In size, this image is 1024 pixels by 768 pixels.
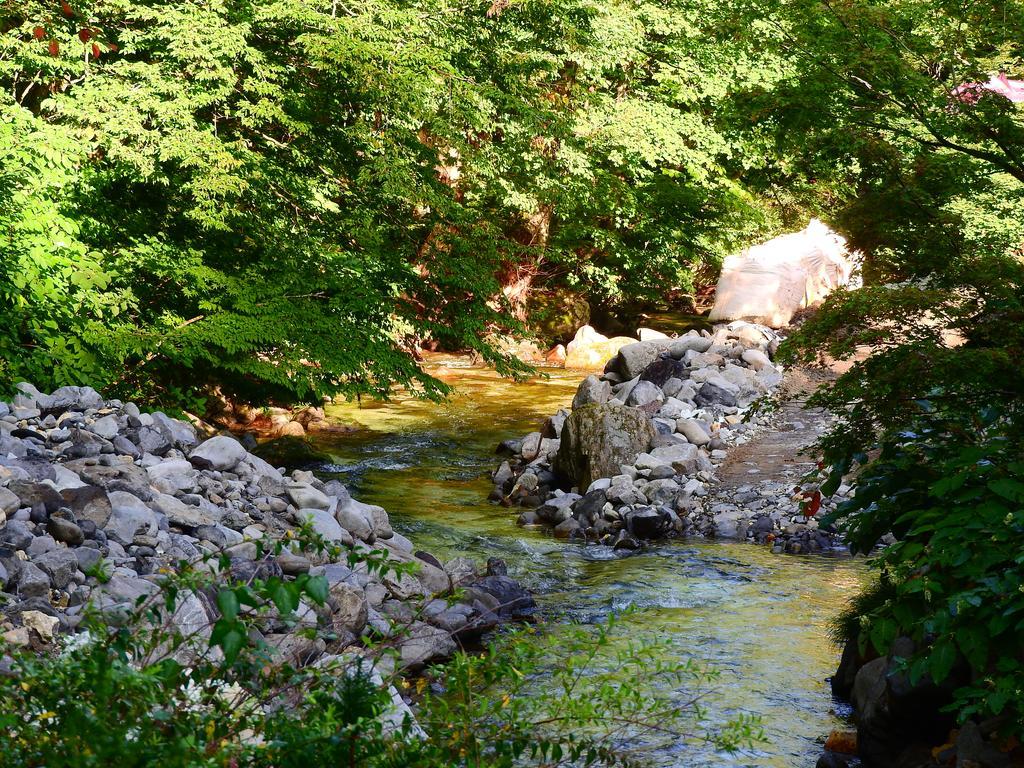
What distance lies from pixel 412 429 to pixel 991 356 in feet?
34.1

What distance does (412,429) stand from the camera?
13891mm

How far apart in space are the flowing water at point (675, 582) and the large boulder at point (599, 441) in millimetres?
900

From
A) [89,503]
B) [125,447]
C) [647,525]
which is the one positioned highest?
[125,447]

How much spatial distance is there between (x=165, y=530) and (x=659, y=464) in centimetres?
573

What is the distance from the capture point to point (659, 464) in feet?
34.2

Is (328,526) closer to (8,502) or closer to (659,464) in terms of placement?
(8,502)

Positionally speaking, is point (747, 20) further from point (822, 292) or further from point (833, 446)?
point (822, 292)

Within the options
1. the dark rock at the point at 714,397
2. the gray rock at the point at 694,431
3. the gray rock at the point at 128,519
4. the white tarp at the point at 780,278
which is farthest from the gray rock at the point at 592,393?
the gray rock at the point at 128,519

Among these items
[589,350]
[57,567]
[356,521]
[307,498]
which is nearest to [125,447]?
[307,498]

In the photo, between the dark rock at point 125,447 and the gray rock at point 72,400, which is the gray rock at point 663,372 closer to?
the gray rock at point 72,400

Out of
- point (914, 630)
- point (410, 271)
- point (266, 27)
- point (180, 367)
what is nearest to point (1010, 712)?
point (914, 630)

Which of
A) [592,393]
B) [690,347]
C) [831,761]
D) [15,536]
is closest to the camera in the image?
[831,761]

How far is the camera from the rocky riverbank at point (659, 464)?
9.28 meters

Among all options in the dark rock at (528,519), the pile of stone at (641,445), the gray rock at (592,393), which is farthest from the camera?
the gray rock at (592,393)
